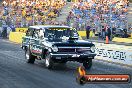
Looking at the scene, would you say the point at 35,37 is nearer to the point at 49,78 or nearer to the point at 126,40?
the point at 49,78

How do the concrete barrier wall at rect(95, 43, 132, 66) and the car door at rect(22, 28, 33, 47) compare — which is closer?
the concrete barrier wall at rect(95, 43, 132, 66)

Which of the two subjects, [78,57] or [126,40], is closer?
[78,57]

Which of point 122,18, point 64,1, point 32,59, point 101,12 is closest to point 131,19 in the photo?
point 122,18

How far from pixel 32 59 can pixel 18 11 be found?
41779 millimetres

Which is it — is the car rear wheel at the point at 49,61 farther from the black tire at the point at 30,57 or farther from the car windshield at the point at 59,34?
the black tire at the point at 30,57

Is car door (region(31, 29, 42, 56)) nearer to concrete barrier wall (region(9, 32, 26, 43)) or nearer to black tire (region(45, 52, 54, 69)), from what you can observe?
black tire (region(45, 52, 54, 69))

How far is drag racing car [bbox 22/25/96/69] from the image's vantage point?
1449 centimetres

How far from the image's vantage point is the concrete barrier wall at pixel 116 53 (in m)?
17.3

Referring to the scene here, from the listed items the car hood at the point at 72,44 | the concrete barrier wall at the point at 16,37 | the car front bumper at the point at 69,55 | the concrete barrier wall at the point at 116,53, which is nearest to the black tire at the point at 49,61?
the car front bumper at the point at 69,55

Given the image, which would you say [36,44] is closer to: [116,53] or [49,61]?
[49,61]

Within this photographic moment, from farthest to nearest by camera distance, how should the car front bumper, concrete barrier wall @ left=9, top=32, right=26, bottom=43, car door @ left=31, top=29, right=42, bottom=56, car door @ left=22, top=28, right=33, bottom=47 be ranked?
concrete barrier wall @ left=9, top=32, right=26, bottom=43 < car door @ left=22, top=28, right=33, bottom=47 < car door @ left=31, top=29, right=42, bottom=56 < the car front bumper

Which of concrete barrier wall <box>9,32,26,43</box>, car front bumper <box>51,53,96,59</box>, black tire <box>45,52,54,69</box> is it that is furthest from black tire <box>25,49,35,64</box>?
concrete barrier wall <box>9,32,26,43</box>

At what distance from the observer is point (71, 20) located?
171 ft

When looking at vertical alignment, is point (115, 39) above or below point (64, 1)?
below
